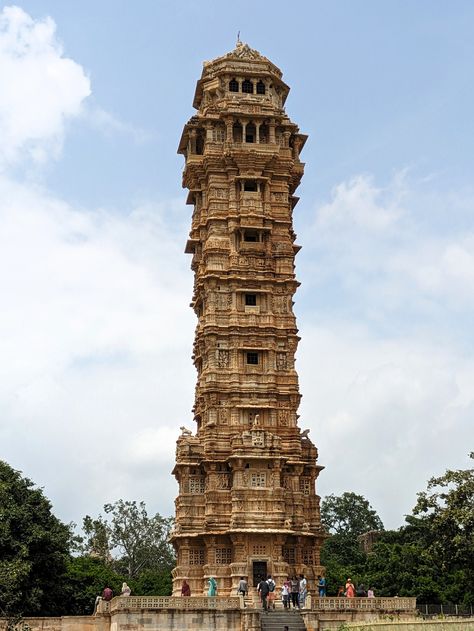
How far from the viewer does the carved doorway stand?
43.7 metres

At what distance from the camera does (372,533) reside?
7581 cm

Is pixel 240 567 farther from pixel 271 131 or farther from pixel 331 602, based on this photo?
pixel 271 131

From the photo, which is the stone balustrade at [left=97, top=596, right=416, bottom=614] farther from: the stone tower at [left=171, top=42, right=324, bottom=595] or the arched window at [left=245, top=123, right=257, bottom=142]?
the arched window at [left=245, top=123, right=257, bottom=142]

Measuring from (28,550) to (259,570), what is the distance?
11.6 metres

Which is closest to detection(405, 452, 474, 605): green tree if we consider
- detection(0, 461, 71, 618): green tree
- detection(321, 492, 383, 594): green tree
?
detection(0, 461, 71, 618): green tree

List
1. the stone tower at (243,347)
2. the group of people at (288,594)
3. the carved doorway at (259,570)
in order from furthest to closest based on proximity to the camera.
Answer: the stone tower at (243,347)
the carved doorway at (259,570)
the group of people at (288,594)

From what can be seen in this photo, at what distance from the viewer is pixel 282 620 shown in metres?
35.9

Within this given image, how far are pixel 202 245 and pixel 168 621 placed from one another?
956 inches

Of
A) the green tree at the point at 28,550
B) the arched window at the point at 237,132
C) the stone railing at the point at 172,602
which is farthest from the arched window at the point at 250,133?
the stone railing at the point at 172,602

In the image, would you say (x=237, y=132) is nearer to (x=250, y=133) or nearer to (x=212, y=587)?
(x=250, y=133)

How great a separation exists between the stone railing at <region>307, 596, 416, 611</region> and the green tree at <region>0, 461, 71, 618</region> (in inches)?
536

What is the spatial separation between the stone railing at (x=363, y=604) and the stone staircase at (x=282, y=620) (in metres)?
0.84

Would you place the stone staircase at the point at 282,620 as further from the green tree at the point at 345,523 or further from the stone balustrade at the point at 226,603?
the green tree at the point at 345,523

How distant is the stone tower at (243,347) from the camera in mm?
44906
